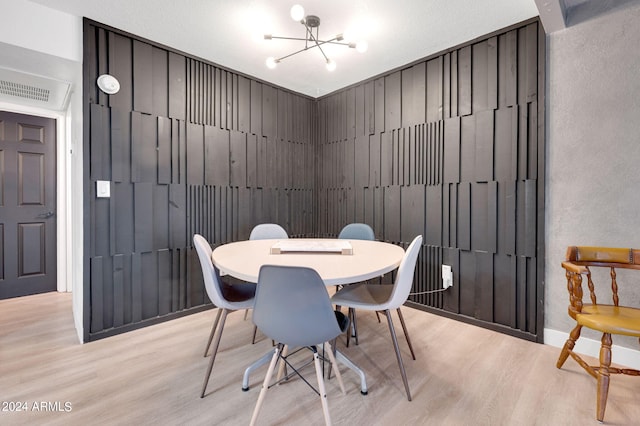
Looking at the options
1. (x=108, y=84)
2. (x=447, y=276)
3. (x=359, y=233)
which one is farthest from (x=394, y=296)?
(x=108, y=84)

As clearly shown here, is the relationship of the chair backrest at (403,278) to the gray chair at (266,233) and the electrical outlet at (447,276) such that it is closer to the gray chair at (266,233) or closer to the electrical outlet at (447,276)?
the electrical outlet at (447,276)

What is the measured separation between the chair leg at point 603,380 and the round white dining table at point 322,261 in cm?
115

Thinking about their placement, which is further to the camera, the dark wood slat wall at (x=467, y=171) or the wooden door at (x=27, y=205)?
the wooden door at (x=27, y=205)

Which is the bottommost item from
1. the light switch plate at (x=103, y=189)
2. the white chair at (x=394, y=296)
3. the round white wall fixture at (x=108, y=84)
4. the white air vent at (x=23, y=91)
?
the white chair at (x=394, y=296)

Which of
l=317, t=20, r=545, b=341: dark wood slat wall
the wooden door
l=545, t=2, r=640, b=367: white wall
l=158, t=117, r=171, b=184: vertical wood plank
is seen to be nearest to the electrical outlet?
l=317, t=20, r=545, b=341: dark wood slat wall

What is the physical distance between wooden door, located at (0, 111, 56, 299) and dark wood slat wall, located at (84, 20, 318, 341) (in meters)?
1.87

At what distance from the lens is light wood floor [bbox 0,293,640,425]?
4.95ft

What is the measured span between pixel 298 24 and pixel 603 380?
3065mm

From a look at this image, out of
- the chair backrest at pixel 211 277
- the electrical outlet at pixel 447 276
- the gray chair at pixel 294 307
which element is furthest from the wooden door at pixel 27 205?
the electrical outlet at pixel 447 276

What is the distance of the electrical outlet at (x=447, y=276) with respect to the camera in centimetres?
275

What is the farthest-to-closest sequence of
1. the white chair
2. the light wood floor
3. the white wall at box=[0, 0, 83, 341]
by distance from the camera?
the white wall at box=[0, 0, 83, 341] → the white chair → the light wood floor

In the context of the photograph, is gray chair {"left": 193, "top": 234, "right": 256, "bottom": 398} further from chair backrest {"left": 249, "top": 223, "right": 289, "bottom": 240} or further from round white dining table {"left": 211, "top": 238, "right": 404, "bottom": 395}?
chair backrest {"left": 249, "top": 223, "right": 289, "bottom": 240}

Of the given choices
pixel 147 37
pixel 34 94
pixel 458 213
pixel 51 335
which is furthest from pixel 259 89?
pixel 51 335

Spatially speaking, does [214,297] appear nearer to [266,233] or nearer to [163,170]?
[266,233]
